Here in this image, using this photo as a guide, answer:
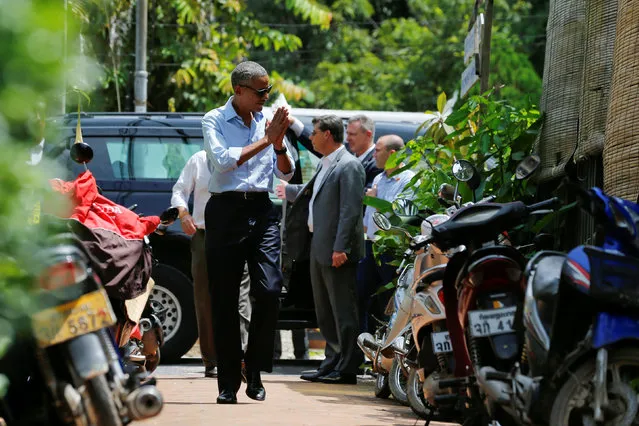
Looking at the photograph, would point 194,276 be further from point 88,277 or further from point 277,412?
point 88,277

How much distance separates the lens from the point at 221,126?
9.19m

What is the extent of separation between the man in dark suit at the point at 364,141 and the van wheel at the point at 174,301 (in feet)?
6.66

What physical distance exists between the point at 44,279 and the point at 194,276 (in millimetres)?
8453

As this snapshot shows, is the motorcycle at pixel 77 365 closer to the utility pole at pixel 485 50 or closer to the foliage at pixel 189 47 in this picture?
the utility pole at pixel 485 50

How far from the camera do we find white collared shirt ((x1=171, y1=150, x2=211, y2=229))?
1202cm

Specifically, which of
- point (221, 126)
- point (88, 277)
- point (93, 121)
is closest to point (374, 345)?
point (221, 126)

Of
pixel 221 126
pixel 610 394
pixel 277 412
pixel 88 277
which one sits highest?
pixel 221 126

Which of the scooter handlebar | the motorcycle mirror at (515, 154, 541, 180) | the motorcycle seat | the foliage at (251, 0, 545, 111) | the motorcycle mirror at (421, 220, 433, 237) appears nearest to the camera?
the motorcycle seat

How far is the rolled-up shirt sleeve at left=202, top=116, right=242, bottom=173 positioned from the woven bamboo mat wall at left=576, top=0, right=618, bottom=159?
7.69 ft

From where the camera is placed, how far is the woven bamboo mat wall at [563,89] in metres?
9.88

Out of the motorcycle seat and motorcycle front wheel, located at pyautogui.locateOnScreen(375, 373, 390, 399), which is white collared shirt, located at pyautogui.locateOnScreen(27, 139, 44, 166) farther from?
motorcycle front wheel, located at pyautogui.locateOnScreen(375, 373, 390, 399)

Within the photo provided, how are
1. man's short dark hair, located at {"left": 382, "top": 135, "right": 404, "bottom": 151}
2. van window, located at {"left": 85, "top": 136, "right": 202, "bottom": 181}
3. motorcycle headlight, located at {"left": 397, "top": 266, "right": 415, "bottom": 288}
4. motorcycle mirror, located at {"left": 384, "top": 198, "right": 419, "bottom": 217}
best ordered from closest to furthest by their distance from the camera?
motorcycle headlight, located at {"left": 397, "top": 266, "right": 415, "bottom": 288} < motorcycle mirror, located at {"left": 384, "top": 198, "right": 419, "bottom": 217} < man's short dark hair, located at {"left": 382, "top": 135, "right": 404, "bottom": 151} < van window, located at {"left": 85, "top": 136, "right": 202, "bottom": 181}

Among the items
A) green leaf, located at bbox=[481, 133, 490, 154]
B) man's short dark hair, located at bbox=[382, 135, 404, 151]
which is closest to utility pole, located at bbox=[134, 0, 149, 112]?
man's short dark hair, located at bbox=[382, 135, 404, 151]

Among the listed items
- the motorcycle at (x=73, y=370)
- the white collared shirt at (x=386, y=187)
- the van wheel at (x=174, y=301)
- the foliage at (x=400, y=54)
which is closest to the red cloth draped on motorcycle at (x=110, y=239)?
the motorcycle at (x=73, y=370)
